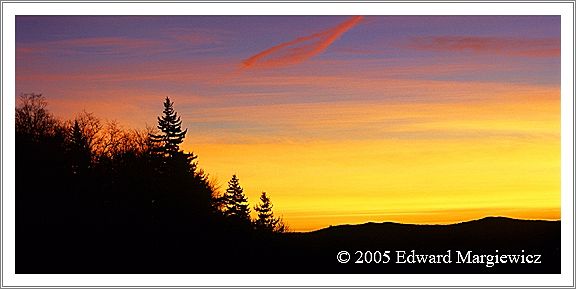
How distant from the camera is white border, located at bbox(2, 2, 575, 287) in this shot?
14297 millimetres

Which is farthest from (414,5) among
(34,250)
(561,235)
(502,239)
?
(34,250)

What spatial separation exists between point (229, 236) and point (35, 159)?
612 centimetres

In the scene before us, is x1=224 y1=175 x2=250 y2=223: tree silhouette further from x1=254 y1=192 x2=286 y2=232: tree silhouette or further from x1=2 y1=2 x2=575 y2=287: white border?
x1=2 y1=2 x2=575 y2=287: white border

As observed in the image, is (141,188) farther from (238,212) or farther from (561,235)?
(561,235)

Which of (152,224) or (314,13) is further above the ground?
(314,13)

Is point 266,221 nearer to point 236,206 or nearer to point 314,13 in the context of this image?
point 236,206

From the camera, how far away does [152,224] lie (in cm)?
2516

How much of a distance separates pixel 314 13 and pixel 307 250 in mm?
7064

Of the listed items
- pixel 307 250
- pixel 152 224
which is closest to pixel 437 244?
pixel 307 250

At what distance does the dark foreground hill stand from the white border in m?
0.85

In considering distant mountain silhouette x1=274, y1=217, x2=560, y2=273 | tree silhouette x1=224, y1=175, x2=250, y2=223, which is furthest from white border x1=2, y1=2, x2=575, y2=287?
tree silhouette x1=224, y1=175, x2=250, y2=223

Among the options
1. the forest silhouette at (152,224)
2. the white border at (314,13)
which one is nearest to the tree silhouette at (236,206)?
the forest silhouette at (152,224)

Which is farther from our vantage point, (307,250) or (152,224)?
(152,224)

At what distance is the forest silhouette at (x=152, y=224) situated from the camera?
59.6 ft
